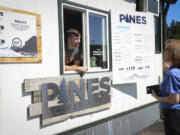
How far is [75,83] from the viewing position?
3.77 m

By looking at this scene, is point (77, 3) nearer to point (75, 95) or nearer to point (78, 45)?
point (78, 45)

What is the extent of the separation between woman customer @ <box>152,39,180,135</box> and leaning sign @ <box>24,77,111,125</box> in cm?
154

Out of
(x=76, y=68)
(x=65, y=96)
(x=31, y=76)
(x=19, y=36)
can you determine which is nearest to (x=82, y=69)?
(x=76, y=68)

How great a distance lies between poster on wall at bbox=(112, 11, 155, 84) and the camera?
4543 mm

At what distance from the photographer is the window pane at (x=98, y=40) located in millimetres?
4234

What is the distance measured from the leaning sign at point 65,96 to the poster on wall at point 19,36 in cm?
37

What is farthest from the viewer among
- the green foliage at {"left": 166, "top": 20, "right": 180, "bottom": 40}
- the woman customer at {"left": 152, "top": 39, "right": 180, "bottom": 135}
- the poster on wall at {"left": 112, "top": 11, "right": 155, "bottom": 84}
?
the green foliage at {"left": 166, "top": 20, "right": 180, "bottom": 40}

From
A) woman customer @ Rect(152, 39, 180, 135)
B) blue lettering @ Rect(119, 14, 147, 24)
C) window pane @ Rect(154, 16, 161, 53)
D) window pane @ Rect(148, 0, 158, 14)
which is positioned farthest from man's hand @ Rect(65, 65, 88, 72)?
window pane @ Rect(154, 16, 161, 53)

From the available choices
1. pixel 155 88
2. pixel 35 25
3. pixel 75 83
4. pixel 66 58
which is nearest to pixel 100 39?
pixel 66 58

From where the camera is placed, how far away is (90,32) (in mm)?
4199

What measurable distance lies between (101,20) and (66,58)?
Result: 110 cm

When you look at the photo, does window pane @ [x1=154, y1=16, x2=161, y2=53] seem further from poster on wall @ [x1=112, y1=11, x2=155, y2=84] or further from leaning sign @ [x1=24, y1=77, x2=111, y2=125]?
leaning sign @ [x1=24, y1=77, x2=111, y2=125]

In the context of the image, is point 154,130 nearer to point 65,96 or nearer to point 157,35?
point 157,35

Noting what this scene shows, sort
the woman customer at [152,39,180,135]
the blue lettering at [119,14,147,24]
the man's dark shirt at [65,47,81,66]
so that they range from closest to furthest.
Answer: the woman customer at [152,39,180,135], the man's dark shirt at [65,47,81,66], the blue lettering at [119,14,147,24]
